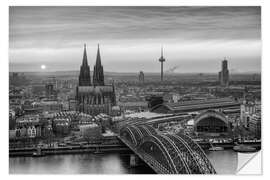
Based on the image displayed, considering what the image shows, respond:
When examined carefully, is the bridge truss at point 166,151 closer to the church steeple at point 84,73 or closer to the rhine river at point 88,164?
the rhine river at point 88,164

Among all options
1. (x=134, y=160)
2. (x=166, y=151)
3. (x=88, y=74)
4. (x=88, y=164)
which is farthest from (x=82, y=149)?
(x=166, y=151)

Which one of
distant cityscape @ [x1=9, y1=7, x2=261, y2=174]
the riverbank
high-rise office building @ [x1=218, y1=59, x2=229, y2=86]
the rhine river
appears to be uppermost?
high-rise office building @ [x1=218, y1=59, x2=229, y2=86]

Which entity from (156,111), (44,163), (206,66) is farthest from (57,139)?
(206,66)

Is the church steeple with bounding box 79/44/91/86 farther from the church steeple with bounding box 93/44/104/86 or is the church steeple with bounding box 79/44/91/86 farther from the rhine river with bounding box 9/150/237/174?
the rhine river with bounding box 9/150/237/174

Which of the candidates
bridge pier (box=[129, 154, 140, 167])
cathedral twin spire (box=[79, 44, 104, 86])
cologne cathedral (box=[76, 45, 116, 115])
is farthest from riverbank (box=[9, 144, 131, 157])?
cathedral twin spire (box=[79, 44, 104, 86])

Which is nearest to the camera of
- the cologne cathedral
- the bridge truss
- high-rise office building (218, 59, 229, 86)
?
the bridge truss

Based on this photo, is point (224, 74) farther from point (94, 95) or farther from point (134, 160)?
point (94, 95)
